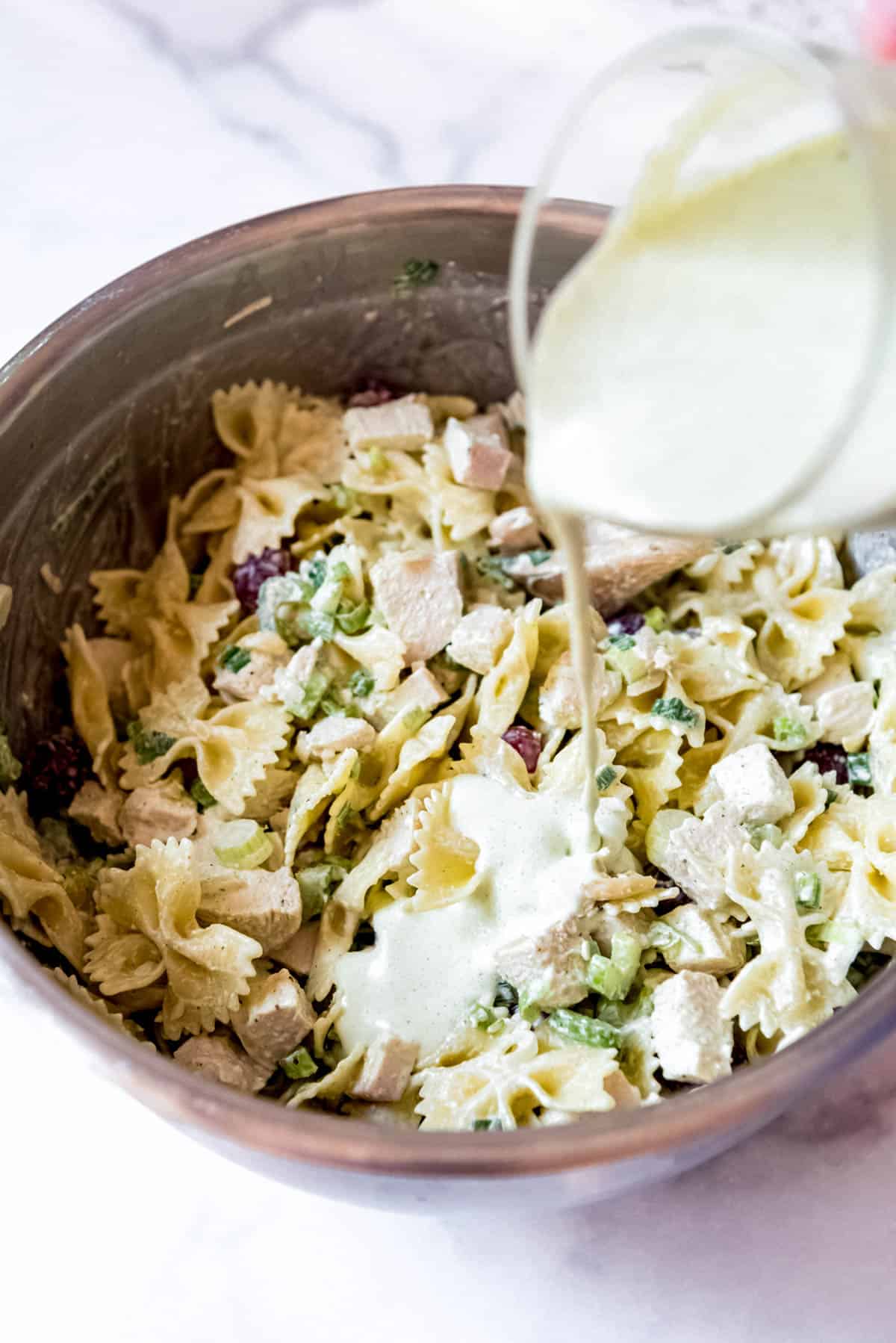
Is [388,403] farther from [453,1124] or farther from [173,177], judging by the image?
[453,1124]


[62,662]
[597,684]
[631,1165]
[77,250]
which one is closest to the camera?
[631,1165]

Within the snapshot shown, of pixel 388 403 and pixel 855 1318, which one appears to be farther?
pixel 388 403

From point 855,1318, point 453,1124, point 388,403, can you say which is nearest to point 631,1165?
point 453,1124

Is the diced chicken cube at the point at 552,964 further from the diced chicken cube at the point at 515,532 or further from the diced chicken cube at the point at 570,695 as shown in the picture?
the diced chicken cube at the point at 515,532

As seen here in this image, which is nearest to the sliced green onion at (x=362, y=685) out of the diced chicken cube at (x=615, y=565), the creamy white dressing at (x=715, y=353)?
the diced chicken cube at (x=615, y=565)

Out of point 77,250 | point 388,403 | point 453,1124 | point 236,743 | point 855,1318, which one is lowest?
point 855,1318

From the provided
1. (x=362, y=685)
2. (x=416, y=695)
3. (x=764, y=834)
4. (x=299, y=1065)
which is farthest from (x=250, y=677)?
(x=764, y=834)
